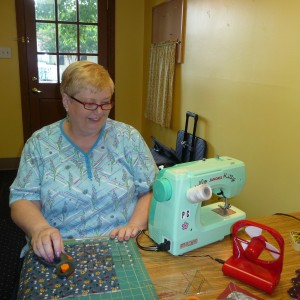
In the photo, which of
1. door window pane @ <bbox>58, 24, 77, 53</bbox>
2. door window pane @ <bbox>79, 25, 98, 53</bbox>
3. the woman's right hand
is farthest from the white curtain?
the woman's right hand

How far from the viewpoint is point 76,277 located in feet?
2.87

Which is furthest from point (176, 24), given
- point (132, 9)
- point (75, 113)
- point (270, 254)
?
point (270, 254)

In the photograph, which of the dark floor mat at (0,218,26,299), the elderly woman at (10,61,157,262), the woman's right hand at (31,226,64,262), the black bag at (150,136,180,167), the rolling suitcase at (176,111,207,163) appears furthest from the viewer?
the black bag at (150,136,180,167)

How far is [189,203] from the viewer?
1.00m

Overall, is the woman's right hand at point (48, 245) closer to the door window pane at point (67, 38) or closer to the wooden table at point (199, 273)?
the wooden table at point (199, 273)

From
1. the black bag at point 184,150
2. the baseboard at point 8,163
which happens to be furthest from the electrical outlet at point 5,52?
the black bag at point 184,150

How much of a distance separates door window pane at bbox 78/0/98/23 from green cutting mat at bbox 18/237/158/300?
3356mm

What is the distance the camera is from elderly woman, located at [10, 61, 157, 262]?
4.09ft

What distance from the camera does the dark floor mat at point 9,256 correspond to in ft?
6.38

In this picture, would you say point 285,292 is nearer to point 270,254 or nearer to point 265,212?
point 270,254

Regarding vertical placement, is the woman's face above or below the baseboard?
above

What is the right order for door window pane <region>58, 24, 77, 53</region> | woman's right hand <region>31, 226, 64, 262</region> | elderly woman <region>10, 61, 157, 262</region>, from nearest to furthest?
woman's right hand <region>31, 226, 64, 262</region>
elderly woman <region>10, 61, 157, 262</region>
door window pane <region>58, 24, 77, 53</region>

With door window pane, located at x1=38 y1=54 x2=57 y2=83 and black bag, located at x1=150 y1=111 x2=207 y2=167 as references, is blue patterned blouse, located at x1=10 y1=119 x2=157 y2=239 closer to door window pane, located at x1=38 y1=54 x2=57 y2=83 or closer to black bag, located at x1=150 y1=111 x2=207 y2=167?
black bag, located at x1=150 y1=111 x2=207 y2=167

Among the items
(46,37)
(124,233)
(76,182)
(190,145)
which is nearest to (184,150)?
(190,145)
